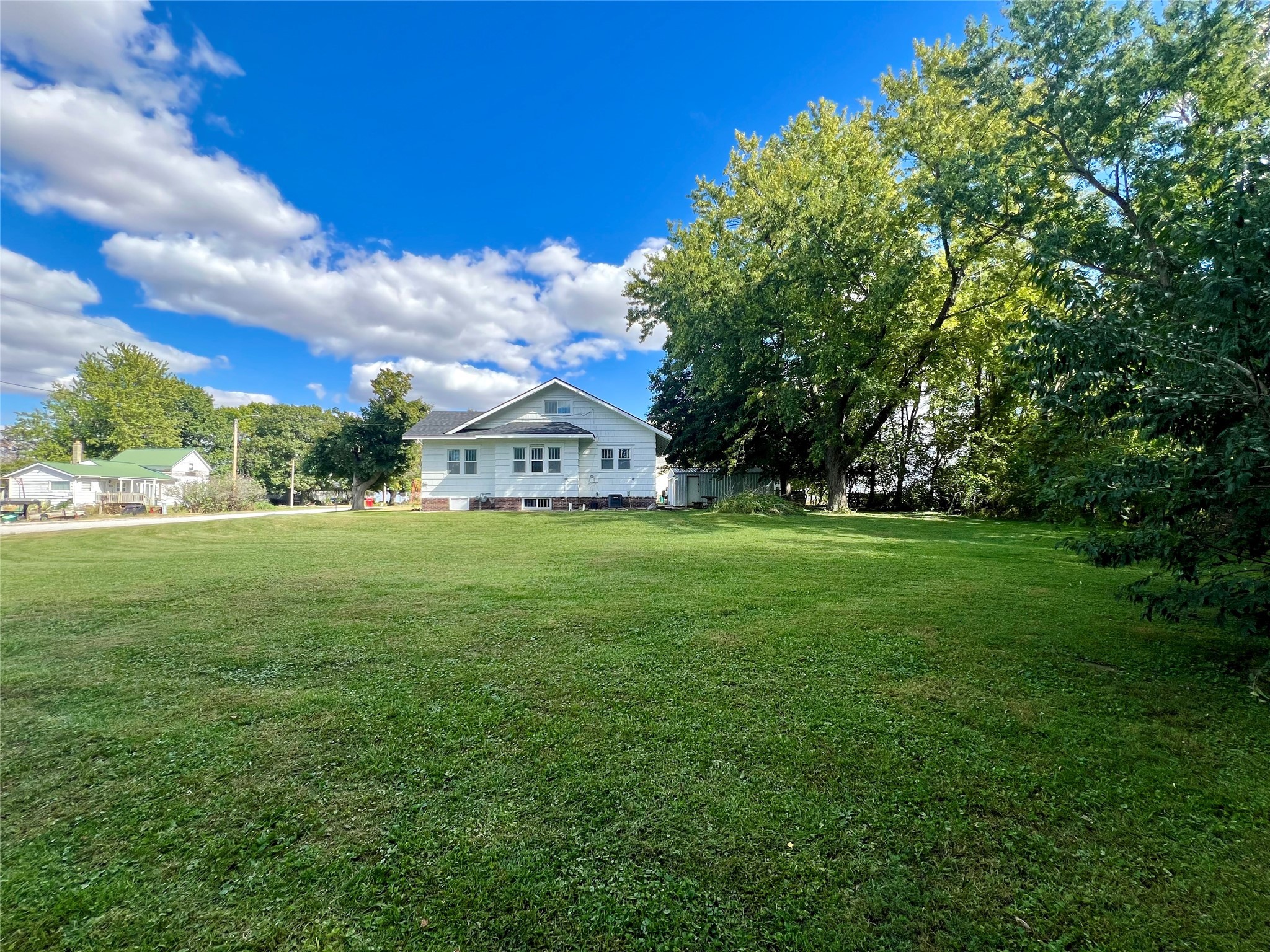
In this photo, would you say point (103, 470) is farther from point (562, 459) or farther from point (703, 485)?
point (703, 485)

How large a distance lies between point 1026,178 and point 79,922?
1530 centimetres

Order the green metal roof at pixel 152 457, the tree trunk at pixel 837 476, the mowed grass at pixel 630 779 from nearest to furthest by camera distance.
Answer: the mowed grass at pixel 630 779 < the tree trunk at pixel 837 476 < the green metal roof at pixel 152 457

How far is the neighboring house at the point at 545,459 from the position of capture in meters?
21.3

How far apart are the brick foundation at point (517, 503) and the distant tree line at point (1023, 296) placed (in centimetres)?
570

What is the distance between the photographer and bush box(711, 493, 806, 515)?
59.0ft

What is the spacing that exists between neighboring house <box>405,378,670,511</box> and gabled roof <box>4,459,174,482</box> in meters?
27.0

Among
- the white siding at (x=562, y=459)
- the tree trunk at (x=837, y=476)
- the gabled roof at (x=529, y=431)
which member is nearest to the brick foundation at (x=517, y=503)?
the white siding at (x=562, y=459)

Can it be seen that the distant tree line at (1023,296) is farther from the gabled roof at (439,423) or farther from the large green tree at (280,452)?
the large green tree at (280,452)

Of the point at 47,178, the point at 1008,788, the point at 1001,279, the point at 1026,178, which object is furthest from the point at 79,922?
the point at 1001,279

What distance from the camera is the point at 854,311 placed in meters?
16.1

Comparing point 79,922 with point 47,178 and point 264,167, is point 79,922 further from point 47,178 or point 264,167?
point 264,167

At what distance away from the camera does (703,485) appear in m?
25.7

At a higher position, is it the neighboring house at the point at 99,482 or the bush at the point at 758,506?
the neighboring house at the point at 99,482

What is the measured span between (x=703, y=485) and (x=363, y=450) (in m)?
19.0
